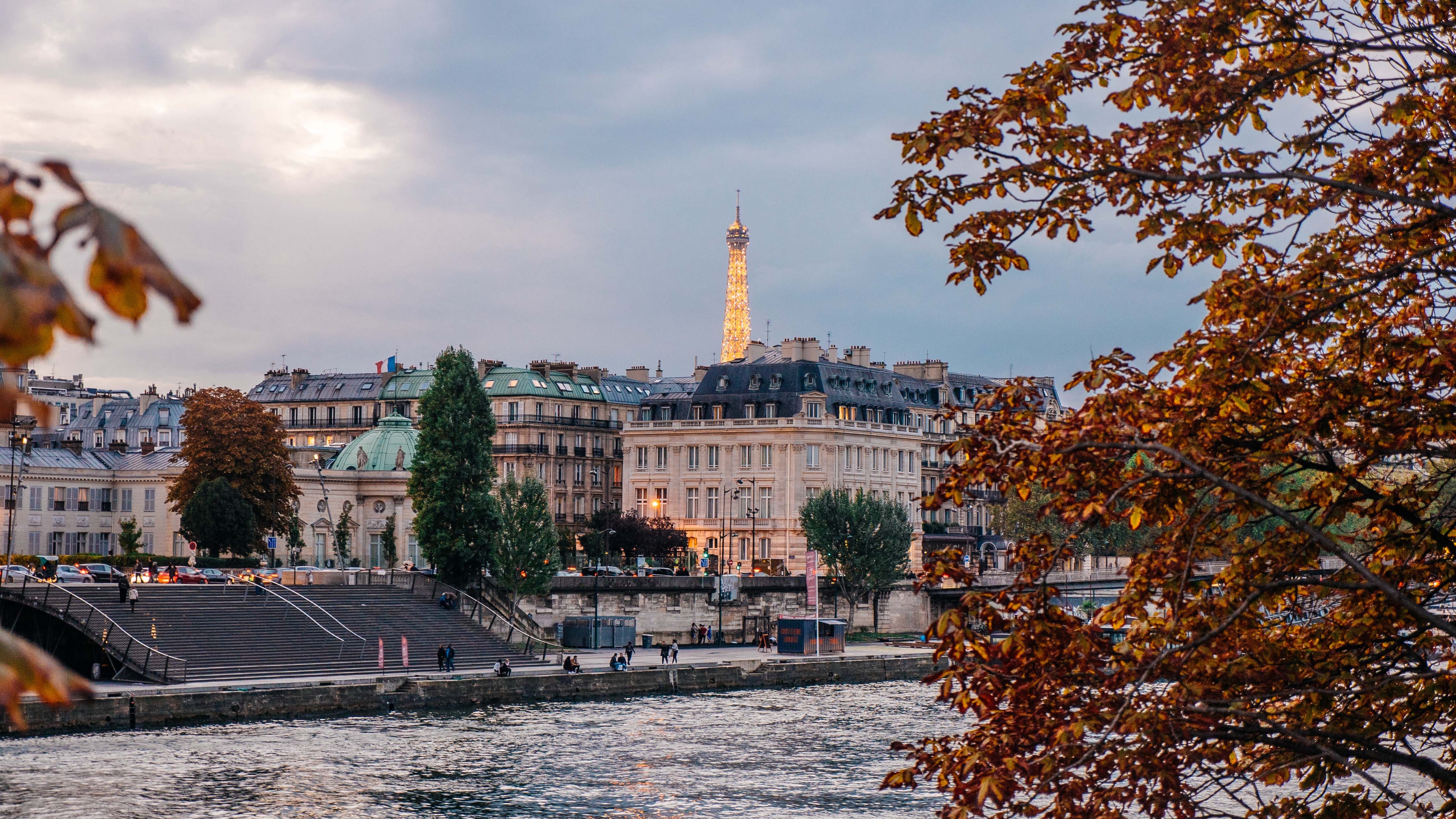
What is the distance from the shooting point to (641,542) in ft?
364

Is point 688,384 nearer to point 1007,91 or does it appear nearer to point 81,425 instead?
point 81,425

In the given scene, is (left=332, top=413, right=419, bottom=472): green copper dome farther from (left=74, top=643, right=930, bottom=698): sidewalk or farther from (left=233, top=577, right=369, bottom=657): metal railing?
(left=233, top=577, right=369, bottom=657): metal railing

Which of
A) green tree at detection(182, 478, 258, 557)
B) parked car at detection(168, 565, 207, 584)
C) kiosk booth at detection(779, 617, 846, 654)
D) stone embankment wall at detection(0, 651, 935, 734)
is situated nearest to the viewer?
stone embankment wall at detection(0, 651, 935, 734)

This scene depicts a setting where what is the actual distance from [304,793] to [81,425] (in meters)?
113

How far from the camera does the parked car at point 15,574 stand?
61.8 m

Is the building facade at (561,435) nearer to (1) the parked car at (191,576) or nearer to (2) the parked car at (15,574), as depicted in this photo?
(1) the parked car at (191,576)

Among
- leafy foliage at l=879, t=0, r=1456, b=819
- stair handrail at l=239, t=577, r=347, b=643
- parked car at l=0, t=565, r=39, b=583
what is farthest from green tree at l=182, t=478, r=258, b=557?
leafy foliage at l=879, t=0, r=1456, b=819

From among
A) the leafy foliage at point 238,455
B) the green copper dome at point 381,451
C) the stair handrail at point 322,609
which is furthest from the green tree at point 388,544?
the stair handrail at point 322,609

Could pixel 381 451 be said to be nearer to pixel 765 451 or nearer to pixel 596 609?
pixel 765 451

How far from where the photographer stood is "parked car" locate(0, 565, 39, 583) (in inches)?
2431

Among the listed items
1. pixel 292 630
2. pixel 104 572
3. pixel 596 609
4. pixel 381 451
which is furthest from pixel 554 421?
pixel 292 630

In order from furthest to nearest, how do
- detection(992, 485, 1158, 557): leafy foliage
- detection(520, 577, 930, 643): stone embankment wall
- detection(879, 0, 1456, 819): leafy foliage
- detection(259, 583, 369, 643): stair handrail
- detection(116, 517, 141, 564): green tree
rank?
detection(992, 485, 1158, 557): leafy foliage, detection(116, 517, 141, 564): green tree, detection(520, 577, 930, 643): stone embankment wall, detection(259, 583, 369, 643): stair handrail, detection(879, 0, 1456, 819): leafy foliage

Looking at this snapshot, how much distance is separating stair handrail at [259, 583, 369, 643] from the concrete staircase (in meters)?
0.10

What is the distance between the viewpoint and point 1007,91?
10891mm
